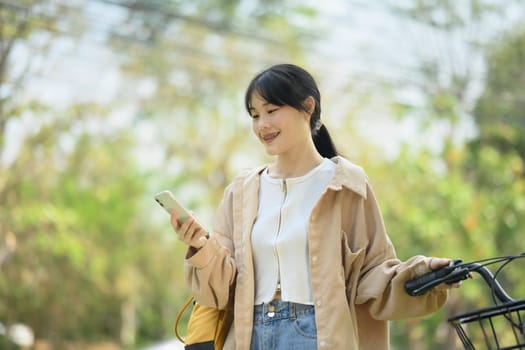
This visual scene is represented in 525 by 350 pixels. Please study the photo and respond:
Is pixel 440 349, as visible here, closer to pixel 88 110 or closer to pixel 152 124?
pixel 152 124

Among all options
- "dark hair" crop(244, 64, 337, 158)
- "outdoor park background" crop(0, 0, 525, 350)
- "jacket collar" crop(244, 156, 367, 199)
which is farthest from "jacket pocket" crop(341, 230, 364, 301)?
"outdoor park background" crop(0, 0, 525, 350)

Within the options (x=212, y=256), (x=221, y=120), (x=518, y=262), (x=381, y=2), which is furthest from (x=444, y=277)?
(x=221, y=120)

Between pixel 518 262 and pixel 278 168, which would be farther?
pixel 518 262

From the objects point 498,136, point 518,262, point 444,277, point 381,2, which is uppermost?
point 381,2

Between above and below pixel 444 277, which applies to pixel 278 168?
above

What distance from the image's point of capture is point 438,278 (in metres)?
1.90

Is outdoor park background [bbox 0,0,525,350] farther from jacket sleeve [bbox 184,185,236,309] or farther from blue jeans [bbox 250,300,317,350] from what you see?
blue jeans [bbox 250,300,317,350]

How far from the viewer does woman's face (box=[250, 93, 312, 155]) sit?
219cm

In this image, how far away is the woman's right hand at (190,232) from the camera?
204 cm

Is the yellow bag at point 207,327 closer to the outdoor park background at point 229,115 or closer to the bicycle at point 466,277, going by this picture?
the bicycle at point 466,277

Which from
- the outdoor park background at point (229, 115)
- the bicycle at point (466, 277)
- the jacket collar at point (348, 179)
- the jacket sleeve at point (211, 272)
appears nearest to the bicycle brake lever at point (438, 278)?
the bicycle at point (466, 277)

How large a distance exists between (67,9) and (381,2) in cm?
394

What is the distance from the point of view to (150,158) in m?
16.6

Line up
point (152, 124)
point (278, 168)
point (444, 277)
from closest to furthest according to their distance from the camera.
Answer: point (444, 277)
point (278, 168)
point (152, 124)
